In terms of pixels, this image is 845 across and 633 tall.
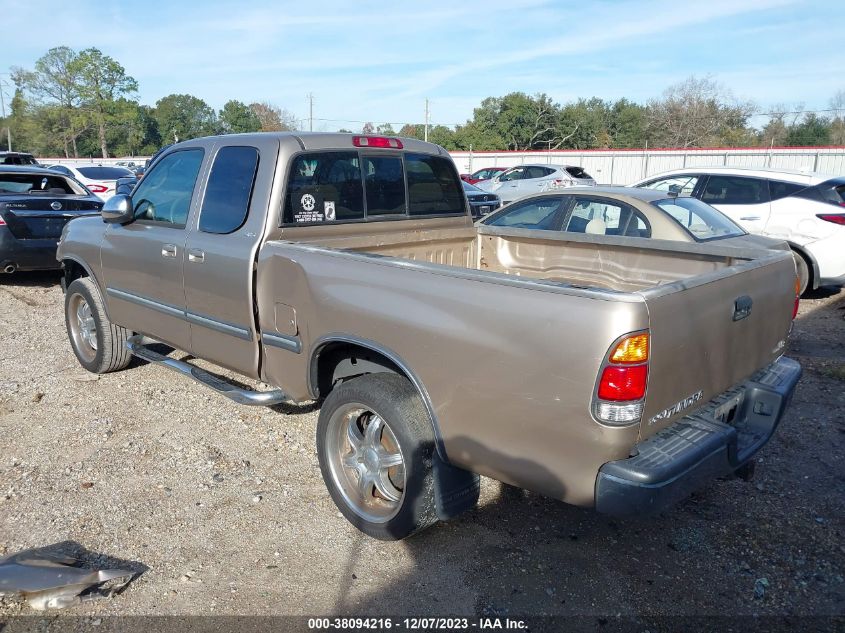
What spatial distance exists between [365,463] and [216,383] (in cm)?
135

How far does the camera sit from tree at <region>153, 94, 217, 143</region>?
86.3m

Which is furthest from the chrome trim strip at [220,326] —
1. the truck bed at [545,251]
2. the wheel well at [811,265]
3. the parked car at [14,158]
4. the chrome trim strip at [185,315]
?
the parked car at [14,158]

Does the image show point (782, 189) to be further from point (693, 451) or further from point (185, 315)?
point (185, 315)

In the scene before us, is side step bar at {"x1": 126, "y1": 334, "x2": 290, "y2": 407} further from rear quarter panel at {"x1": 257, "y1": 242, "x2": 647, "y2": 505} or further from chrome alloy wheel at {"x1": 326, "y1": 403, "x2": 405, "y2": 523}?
rear quarter panel at {"x1": 257, "y1": 242, "x2": 647, "y2": 505}

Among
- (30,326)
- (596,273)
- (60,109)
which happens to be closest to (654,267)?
(596,273)

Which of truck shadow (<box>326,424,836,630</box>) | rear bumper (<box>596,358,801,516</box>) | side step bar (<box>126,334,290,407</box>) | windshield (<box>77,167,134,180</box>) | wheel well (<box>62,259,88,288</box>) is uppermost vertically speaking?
windshield (<box>77,167,134,180</box>)

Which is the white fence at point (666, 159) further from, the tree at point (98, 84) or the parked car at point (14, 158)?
the tree at point (98, 84)

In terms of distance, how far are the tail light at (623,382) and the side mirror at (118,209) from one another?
3.75 m

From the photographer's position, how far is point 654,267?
4086 millimetres

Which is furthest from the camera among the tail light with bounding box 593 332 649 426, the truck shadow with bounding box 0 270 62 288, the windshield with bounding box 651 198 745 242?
the truck shadow with bounding box 0 270 62 288

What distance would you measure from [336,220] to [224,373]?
7.77 feet

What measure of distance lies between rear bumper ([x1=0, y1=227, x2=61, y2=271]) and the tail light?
339 inches

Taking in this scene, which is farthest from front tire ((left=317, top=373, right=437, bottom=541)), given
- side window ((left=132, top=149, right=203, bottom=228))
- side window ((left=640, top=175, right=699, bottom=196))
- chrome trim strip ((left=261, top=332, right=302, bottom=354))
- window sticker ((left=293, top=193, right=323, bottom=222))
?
side window ((left=640, top=175, right=699, bottom=196))

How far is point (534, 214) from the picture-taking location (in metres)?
7.94
